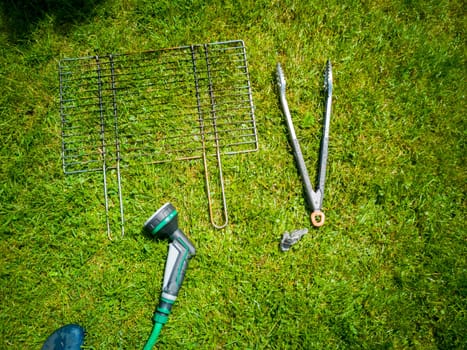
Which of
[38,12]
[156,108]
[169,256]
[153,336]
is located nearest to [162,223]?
[169,256]

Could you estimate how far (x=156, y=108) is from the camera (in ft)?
11.7

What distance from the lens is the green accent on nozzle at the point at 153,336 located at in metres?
2.98

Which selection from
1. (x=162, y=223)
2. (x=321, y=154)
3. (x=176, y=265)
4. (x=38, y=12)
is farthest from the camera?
(x=38, y=12)

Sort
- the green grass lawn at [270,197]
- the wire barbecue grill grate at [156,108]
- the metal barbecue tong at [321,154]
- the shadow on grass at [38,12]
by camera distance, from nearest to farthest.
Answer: the green grass lawn at [270,197] → the metal barbecue tong at [321,154] → the wire barbecue grill grate at [156,108] → the shadow on grass at [38,12]

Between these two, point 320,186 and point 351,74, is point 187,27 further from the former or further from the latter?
point 320,186

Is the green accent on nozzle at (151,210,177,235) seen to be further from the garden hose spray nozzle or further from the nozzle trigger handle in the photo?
the nozzle trigger handle

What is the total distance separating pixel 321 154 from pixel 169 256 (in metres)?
1.81

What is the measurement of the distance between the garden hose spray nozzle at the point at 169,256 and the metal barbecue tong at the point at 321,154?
4.13 ft

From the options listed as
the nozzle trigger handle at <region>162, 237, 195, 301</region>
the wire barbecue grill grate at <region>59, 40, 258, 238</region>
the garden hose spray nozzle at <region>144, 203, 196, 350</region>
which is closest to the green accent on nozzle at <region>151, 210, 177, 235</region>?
the garden hose spray nozzle at <region>144, 203, 196, 350</region>

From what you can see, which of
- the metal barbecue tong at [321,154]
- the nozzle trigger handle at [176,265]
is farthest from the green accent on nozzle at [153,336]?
the metal barbecue tong at [321,154]

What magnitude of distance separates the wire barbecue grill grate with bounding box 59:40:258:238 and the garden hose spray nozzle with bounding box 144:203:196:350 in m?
0.41

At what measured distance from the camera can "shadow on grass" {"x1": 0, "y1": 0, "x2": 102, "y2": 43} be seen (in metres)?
3.79

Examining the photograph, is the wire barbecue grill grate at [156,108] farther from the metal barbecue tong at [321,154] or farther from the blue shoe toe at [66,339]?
the blue shoe toe at [66,339]

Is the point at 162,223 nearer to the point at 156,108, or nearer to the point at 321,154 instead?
the point at 156,108
